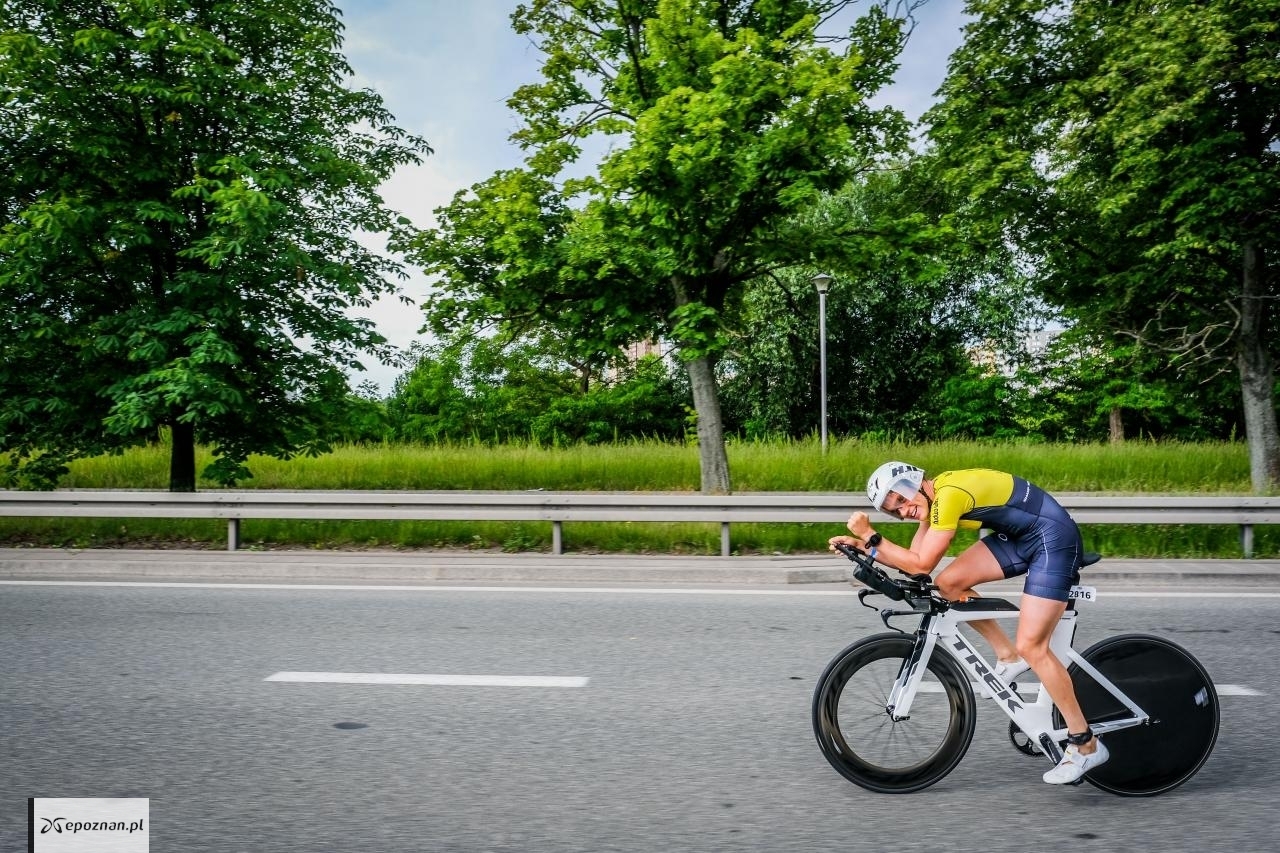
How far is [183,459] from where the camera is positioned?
1343 centimetres

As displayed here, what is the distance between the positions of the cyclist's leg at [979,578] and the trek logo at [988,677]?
0.11 metres

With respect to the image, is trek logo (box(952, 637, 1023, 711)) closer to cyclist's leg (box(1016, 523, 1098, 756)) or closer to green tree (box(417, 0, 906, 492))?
cyclist's leg (box(1016, 523, 1098, 756))

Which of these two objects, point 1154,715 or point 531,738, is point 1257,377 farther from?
point 531,738

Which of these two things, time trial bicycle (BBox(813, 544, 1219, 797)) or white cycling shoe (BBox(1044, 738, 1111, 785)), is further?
time trial bicycle (BBox(813, 544, 1219, 797))

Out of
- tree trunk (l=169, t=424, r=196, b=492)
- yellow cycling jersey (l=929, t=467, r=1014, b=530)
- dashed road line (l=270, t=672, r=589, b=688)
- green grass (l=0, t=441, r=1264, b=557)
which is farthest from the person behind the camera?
green grass (l=0, t=441, r=1264, b=557)

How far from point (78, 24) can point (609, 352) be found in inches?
347

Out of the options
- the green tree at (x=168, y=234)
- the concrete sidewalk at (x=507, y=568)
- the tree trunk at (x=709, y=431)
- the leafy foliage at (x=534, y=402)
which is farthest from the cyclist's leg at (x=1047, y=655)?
the leafy foliage at (x=534, y=402)

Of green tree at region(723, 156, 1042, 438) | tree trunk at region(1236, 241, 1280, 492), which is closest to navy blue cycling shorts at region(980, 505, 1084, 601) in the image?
tree trunk at region(1236, 241, 1280, 492)

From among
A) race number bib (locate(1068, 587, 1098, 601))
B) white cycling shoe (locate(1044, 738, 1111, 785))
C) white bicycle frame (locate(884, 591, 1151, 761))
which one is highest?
race number bib (locate(1068, 587, 1098, 601))

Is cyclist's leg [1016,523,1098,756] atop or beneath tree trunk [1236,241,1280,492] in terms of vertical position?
beneath

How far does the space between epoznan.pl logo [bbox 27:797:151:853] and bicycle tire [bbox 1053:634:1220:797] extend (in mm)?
3767

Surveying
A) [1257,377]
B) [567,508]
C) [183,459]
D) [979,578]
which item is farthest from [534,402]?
[979,578]

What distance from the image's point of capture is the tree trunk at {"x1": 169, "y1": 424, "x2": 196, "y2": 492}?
521 inches

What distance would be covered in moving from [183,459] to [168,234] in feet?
10.5
